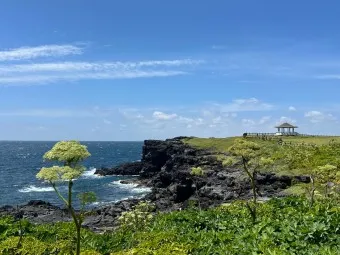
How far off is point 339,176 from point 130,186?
225 ft

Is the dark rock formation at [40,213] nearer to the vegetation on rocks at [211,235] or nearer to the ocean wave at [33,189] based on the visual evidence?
the ocean wave at [33,189]

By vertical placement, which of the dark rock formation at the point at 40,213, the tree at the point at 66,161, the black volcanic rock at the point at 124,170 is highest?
the tree at the point at 66,161

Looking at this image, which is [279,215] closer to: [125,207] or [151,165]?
[125,207]

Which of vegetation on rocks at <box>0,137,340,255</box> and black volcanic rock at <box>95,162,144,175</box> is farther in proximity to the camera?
black volcanic rock at <box>95,162,144,175</box>

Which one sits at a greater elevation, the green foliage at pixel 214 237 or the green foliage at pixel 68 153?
the green foliage at pixel 68 153

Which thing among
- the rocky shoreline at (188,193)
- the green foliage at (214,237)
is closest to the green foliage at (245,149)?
the green foliage at (214,237)

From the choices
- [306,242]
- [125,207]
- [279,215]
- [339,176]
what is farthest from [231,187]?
[306,242]

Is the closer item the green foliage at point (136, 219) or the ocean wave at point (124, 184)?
the green foliage at point (136, 219)

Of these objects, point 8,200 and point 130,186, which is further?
point 130,186

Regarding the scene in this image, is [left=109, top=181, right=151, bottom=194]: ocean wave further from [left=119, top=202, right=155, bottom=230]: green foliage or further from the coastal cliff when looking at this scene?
[left=119, top=202, right=155, bottom=230]: green foliage

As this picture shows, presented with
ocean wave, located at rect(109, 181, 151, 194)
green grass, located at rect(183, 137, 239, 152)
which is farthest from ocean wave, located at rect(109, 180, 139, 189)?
green grass, located at rect(183, 137, 239, 152)

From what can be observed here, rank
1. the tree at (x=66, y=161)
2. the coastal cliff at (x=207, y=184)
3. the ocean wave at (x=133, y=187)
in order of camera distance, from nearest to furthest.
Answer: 1. the tree at (x=66, y=161)
2. the coastal cliff at (x=207, y=184)
3. the ocean wave at (x=133, y=187)

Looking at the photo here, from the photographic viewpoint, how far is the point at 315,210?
43.2ft

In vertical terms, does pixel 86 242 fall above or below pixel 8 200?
above
